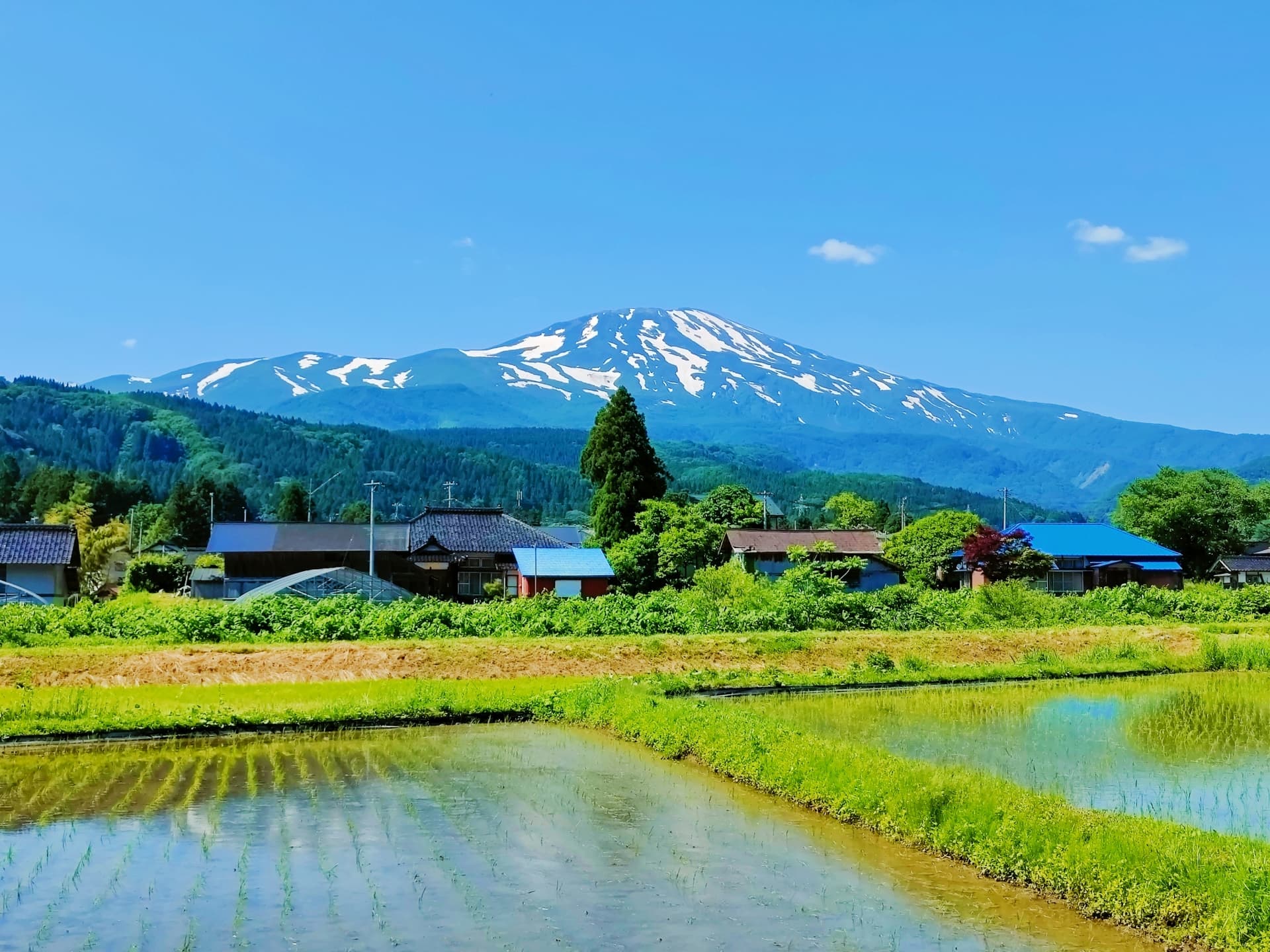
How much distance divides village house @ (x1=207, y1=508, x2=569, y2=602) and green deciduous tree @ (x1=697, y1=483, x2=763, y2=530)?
1200 cm

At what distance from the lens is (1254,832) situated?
32.6ft

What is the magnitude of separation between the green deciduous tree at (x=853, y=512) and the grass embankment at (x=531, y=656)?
53202mm

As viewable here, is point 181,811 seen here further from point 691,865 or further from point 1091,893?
point 1091,893

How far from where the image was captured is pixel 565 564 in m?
42.7

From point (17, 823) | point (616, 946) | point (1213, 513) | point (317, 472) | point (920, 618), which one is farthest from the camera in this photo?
point (317, 472)

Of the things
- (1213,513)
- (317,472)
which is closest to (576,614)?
(1213,513)

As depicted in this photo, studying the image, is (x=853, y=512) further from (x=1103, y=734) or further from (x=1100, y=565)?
(x=1103, y=734)

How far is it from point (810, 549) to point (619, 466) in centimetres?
919

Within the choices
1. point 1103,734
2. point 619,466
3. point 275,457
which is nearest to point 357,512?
point 619,466

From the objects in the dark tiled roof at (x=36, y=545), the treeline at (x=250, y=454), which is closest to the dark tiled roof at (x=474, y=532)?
the dark tiled roof at (x=36, y=545)

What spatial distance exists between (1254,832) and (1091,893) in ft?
8.80

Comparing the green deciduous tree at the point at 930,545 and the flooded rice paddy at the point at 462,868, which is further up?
the green deciduous tree at the point at 930,545

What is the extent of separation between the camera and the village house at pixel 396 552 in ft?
151

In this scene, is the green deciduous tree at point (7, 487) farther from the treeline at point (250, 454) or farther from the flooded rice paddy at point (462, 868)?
the flooded rice paddy at point (462, 868)
